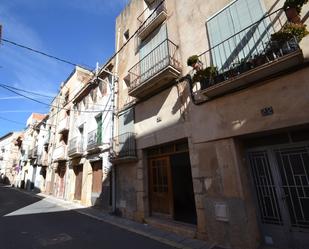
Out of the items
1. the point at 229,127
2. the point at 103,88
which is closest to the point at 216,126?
the point at 229,127

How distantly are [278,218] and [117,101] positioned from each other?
8315mm

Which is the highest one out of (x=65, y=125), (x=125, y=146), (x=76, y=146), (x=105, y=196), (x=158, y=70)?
(x=65, y=125)

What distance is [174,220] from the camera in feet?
22.2

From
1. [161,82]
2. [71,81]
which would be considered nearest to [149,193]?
[161,82]

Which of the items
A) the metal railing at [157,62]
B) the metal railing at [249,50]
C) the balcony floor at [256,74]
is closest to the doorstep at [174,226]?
the balcony floor at [256,74]

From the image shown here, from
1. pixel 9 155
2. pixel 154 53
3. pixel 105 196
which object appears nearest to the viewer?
pixel 154 53

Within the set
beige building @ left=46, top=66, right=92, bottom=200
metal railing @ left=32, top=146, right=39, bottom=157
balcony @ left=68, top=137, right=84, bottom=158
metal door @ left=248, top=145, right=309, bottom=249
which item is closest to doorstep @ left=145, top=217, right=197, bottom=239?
metal door @ left=248, top=145, right=309, bottom=249

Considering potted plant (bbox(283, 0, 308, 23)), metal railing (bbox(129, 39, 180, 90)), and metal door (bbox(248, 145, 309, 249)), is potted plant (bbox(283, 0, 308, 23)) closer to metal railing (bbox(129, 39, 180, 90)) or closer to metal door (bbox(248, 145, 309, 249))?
metal door (bbox(248, 145, 309, 249))

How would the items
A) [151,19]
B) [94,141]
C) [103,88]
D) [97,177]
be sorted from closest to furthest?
1. [151,19]
2. [97,177]
3. [94,141]
4. [103,88]

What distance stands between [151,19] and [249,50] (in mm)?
5672

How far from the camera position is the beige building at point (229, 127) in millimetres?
4367

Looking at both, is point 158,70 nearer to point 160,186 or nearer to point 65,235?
point 160,186

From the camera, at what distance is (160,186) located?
7500 millimetres

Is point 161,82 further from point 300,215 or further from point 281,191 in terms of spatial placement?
point 300,215
